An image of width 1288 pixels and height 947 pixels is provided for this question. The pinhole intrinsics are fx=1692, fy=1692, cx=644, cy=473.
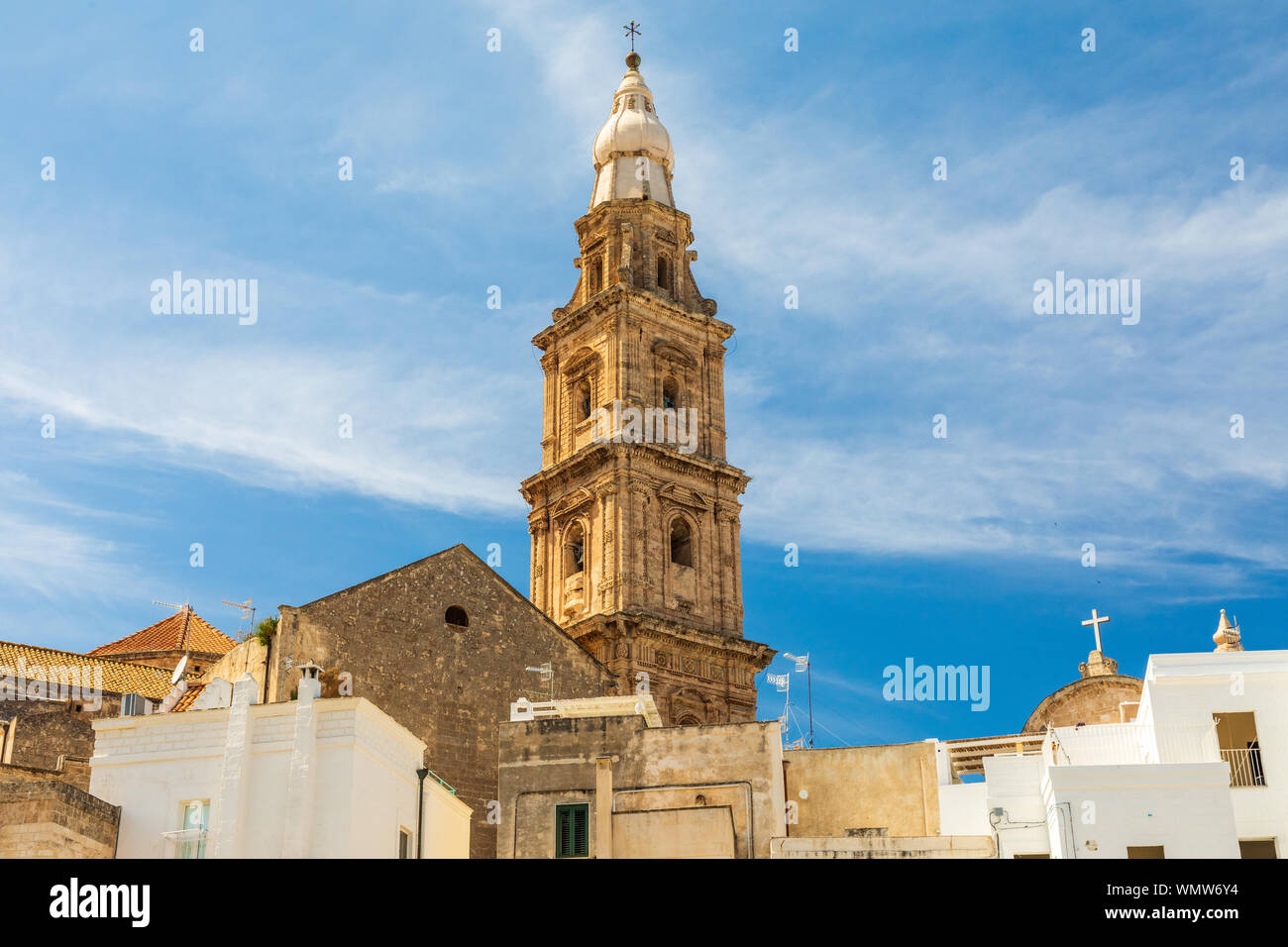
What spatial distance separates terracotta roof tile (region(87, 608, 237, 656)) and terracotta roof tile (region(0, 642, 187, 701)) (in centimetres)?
508

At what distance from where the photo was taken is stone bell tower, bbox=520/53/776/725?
47.7 meters

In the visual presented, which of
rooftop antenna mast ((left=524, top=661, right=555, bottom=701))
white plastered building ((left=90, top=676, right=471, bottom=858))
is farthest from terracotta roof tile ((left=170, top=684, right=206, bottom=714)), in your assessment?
rooftop antenna mast ((left=524, top=661, right=555, bottom=701))

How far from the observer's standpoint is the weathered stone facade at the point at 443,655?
33.8 meters

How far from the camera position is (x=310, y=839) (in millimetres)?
25891

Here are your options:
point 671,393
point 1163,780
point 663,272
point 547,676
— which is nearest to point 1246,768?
point 1163,780

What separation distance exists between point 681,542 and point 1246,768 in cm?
2524

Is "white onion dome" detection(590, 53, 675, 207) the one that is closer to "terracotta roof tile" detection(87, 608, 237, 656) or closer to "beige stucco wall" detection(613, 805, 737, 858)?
"terracotta roof tile" detection(87, 608, 237, 656)

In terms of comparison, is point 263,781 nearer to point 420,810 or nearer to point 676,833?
point 420,810

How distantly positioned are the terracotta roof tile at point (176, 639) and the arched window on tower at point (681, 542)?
14488 millimetres

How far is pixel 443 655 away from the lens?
35.4m
